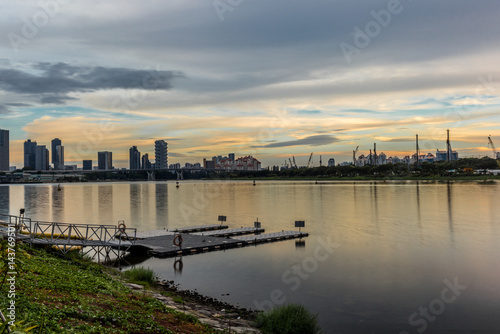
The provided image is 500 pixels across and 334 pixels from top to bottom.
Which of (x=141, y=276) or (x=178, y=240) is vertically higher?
(x=178, y=240)

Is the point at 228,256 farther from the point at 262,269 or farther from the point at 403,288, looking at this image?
the point at 403,288

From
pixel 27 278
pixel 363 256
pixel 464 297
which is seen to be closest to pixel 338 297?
pixel 464 297

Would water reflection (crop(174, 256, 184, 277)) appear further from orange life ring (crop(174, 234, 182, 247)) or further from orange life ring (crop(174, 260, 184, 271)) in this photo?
orange life ring (crop(174, 234, 182, 247))

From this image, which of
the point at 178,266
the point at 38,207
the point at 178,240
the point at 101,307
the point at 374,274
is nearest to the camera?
the point at 101,307

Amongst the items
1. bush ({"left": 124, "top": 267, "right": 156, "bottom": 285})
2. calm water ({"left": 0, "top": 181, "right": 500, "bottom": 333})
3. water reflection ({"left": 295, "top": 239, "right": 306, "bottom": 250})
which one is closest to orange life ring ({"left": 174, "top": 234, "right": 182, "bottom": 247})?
calm water ({"left": 0, "top": 181, "right": 500, "bottom": 333})

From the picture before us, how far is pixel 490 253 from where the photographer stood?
103 feet

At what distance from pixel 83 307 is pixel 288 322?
7811 millimetres

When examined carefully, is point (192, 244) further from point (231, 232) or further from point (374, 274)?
point (374, 274)

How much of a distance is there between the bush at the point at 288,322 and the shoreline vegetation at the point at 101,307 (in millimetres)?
576

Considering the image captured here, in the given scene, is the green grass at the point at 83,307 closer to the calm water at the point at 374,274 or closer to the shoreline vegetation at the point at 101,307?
the shoreline vegetation at the point at 101,307

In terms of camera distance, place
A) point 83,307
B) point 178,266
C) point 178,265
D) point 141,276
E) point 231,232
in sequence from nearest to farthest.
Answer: point 83,307, point 141,276, point 178,266, point 178,265, point 231,232

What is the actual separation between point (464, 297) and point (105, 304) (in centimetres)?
1833

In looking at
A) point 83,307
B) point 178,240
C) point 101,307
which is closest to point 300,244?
point 178,240

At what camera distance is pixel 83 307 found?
1206 cm
